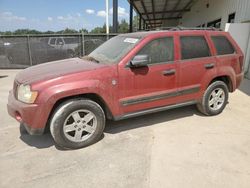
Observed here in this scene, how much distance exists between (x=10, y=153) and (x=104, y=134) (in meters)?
1.53

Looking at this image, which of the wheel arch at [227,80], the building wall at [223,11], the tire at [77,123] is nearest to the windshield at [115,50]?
the tire at [77,123]

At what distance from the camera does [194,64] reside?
4.16 metres

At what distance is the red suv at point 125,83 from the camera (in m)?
3.17

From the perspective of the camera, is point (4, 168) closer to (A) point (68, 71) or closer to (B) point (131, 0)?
(A) point (68, 71)

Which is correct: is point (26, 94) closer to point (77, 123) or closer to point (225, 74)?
point (77, 123)

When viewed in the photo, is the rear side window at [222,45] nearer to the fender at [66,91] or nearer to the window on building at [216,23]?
the fender at [66,91]

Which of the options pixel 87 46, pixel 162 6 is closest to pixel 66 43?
pixel 87 46

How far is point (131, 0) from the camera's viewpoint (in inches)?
693

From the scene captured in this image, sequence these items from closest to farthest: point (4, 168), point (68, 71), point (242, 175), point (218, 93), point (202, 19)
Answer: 1. point (242, 175)
2. point (4, 168)
3. point (68, 71)
4. point (218, 93)
5. point (202, 19)

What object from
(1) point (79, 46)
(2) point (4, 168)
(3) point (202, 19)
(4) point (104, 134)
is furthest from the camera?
(3) point (202, 19)

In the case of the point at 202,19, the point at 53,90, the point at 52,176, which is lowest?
the point at 52,176

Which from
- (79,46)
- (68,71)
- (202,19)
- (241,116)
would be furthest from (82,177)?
(202,19)

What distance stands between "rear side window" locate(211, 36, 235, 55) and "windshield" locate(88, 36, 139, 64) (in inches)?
70.6

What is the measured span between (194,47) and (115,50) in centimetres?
155
